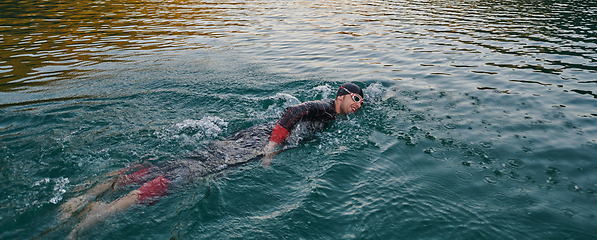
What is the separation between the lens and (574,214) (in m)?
4.47

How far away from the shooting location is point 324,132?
266 inches

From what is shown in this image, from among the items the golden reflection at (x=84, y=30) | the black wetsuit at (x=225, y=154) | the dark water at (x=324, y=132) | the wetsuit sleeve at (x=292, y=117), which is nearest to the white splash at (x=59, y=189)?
the dark water at (x=324, y=132)

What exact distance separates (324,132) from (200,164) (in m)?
2.52

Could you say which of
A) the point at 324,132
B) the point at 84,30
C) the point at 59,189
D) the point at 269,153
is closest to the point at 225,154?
the point at 269,153

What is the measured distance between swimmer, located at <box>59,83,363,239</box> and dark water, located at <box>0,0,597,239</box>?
19 centimetres

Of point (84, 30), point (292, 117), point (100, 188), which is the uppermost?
point (292, 117)

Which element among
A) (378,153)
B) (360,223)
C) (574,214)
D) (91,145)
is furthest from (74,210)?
(574,214)

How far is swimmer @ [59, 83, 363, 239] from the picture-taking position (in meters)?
4.37

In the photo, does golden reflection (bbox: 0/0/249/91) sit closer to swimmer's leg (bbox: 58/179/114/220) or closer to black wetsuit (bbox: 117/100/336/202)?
swimmer's leg (bbox: 58/179/114/220)

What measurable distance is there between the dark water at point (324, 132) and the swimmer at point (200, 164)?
0.19m

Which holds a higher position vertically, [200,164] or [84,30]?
[84,30]

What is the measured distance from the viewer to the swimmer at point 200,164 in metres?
4.37

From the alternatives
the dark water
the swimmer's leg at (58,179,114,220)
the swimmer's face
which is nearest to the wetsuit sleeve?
the dark water

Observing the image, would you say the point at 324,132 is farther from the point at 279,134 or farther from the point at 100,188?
the point at 100,188
